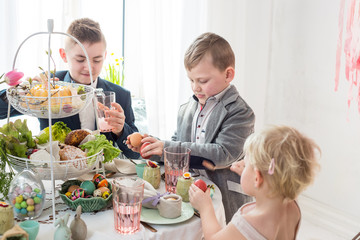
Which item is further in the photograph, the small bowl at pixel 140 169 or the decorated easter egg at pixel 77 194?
the small bowl at pixel 140 169

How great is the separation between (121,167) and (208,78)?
561 millimetres

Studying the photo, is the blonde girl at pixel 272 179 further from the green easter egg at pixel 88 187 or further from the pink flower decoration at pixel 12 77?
the pink flower decoration at pixel 12 77

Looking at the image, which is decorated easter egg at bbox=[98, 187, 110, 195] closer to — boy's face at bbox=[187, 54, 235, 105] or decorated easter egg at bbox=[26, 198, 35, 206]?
decorated easter egg at bbox=[26, 198, 35, 206]

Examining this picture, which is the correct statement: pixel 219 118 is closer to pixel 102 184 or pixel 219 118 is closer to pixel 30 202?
pixel 102 184

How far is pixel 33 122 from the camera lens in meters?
2.64

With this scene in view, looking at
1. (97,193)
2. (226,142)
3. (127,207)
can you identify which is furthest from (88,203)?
(226,142)

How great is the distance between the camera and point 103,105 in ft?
5.60

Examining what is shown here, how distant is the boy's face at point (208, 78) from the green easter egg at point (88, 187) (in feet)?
2.42

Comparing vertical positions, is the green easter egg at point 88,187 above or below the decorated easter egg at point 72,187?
above

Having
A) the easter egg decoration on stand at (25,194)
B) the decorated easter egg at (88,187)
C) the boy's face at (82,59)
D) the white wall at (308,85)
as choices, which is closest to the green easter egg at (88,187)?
the decorated easter egg at (88,187)

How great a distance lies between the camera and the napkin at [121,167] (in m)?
1.66

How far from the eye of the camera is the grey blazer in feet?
5.65

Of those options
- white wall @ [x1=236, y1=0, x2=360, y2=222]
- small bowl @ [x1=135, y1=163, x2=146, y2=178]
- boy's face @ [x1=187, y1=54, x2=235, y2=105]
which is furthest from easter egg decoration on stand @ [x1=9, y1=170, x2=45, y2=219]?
white wall @ [x1=236, y1=0, x2=360, y2=222]

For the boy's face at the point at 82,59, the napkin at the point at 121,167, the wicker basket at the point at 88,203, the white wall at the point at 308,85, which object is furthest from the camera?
the white wall at the point at 308,85
